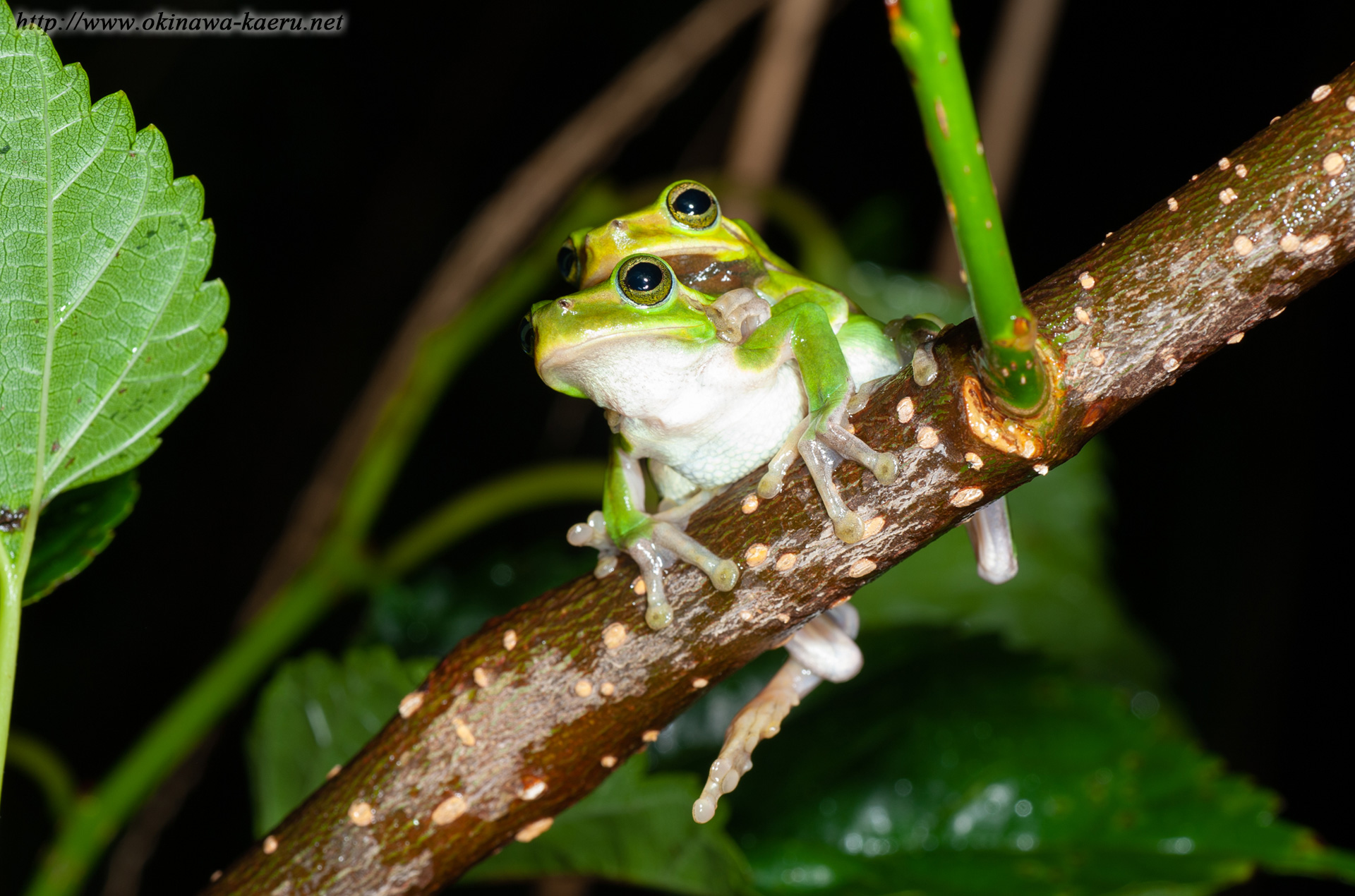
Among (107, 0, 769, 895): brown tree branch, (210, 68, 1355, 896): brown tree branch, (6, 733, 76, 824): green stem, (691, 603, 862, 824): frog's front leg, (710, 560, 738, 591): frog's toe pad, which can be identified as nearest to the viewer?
(210, 68, 1355, 896): brown tree branch

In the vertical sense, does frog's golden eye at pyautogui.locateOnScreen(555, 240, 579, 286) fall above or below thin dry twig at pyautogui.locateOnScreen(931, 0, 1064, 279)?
below

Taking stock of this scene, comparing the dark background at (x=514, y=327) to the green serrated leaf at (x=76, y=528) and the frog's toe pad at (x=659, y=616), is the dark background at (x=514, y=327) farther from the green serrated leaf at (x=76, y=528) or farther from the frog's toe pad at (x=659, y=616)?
the frog's toe pad at (x=659, y=616)

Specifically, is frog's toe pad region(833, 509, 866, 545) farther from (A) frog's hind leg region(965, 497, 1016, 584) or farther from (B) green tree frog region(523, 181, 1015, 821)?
(A) frog's hind leg region(965, 497, 1016, 584)

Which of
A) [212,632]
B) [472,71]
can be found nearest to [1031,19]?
[472,71]

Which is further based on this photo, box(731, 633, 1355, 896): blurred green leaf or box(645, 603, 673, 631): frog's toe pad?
box(731, 633, 1355, 896): blurred green leaf

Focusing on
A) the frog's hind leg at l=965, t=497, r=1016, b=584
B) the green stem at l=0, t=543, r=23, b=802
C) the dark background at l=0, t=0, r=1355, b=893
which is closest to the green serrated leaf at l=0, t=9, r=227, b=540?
the green stem at l=0, t=543, r=23, b=802

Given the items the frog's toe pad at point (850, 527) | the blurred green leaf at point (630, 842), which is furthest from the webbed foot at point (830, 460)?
the blurred green leaf at point (630, 842)

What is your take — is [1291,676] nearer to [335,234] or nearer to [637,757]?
[637,757]
